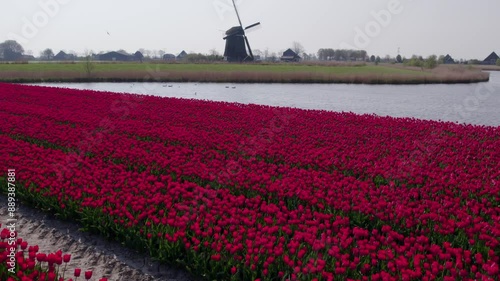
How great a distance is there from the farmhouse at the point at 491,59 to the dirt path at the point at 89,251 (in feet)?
533

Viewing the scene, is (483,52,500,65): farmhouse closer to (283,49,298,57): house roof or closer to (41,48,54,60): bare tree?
(283,49,298,57): house roof

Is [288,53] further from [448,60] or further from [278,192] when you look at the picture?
[278,192]

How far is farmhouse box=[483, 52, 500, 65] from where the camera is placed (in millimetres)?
140750

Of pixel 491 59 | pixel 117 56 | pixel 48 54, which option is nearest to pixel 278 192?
pixel 117 56

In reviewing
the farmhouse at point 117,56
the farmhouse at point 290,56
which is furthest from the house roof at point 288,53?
the farmhouse at point 117,56

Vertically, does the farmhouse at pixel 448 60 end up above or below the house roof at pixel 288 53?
below

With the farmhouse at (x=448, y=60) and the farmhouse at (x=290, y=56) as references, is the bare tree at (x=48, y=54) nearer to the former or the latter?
the farmhouse at (x=290, y=56)

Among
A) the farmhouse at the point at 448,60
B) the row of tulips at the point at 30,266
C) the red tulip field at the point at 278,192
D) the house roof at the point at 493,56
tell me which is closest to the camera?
the row of tulips at the point at 30,266

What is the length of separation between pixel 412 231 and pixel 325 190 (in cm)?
176

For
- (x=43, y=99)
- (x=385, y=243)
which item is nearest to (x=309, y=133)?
(x=385, y=243)

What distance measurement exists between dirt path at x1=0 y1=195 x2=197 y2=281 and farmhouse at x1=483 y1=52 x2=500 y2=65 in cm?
16232

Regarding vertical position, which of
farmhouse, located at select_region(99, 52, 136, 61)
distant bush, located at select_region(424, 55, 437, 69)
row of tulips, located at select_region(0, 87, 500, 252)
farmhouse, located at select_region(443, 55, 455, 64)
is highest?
farmhouse, located at select_region(99, 52, 136, 61)

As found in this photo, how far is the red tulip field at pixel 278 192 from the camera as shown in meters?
4.71

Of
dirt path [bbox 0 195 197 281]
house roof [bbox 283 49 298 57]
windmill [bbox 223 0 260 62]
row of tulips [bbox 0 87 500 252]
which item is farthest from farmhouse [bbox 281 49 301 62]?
dirt path [bbox 0 195 197 281]
